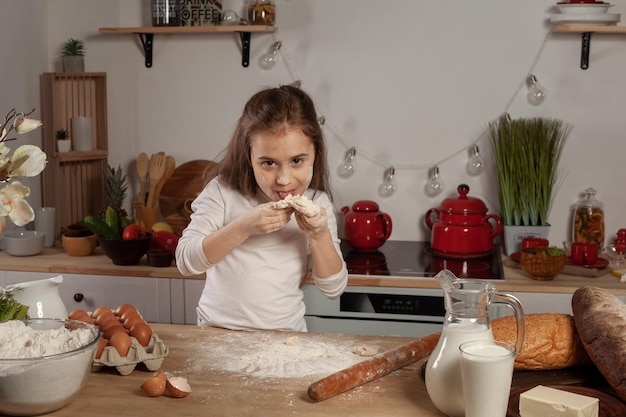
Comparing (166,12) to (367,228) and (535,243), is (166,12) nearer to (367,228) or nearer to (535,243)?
(367,228)

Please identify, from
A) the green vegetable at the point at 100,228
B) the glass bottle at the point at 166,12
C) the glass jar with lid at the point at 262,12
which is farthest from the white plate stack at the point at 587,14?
the green vegetable at the point at 100,228

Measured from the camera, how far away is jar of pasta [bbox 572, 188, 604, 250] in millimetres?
3072

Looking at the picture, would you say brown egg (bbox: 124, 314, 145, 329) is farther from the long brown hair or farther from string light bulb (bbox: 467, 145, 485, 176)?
string light bulb (bbox: 467, 145, 485, 176)

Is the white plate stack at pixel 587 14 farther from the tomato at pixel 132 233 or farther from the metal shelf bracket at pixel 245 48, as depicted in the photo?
the tomato at pixel 132 233

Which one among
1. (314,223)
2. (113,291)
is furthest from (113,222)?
(314,223)

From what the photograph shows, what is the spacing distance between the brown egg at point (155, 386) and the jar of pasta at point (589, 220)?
80.9 inches

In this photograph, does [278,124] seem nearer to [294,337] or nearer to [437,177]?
[294,337]

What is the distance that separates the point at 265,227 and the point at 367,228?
117 cm

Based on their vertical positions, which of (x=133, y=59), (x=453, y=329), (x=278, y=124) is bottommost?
(x=453, y=329)

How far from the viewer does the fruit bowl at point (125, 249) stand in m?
2.87

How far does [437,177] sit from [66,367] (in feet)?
6.79

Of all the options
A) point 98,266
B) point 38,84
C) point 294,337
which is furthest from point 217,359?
point 38,84

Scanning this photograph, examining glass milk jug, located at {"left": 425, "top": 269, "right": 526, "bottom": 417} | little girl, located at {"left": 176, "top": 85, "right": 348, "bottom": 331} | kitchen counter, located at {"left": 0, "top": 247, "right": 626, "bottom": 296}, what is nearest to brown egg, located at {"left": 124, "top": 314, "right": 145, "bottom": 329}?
little girl, located at {"left": 176, "top": 85, "right": 348, "bottom": 331}

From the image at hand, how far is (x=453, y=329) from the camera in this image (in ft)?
4.49
